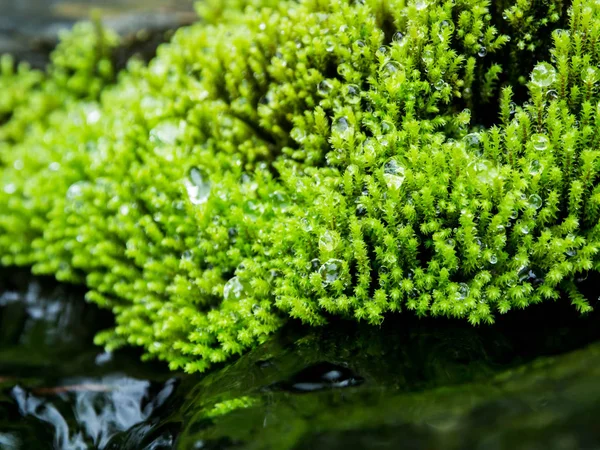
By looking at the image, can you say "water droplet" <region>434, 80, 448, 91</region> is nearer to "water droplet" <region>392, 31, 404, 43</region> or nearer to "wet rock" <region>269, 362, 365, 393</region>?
"water droplet" <region>392, 31, 404, 43</region>

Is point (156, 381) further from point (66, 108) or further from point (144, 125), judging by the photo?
point (66, 108)

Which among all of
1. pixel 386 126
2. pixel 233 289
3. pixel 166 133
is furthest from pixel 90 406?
pixel 386 126

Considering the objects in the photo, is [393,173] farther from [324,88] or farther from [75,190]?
[75,190]

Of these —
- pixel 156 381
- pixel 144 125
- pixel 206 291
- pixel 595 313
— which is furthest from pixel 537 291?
pixel 144 125

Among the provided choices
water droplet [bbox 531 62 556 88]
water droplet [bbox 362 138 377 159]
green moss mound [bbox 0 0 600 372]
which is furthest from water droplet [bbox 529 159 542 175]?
water droplet [bbox 362 138 377 159]

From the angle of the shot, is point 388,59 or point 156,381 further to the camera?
point 156,381

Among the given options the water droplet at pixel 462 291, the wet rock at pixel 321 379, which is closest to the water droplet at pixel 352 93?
the water droplet at pixel 462 291
